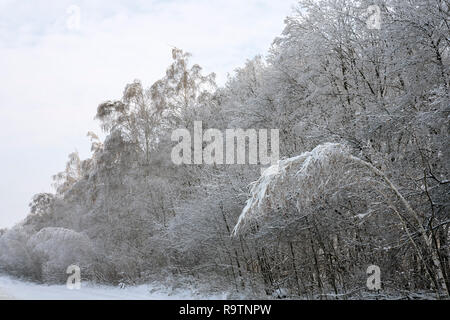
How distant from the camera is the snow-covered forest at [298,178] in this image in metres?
7.72

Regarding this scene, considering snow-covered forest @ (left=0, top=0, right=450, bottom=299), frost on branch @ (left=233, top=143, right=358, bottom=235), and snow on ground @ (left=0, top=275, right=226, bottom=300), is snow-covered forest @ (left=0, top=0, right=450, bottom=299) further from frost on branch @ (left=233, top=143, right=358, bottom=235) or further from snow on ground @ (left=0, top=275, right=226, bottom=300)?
snow on ground @ (left=0, top=275, right=226, bottom=300)

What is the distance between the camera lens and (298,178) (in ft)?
19.5

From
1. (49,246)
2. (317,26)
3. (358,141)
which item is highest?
(317,26)

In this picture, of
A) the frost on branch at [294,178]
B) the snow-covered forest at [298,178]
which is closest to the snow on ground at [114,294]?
the snow-covered forest at [298,178]

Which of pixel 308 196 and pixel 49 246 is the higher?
pixel 308 196

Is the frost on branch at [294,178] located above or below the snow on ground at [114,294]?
above

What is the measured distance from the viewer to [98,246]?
65.0 feet

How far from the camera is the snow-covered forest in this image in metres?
7.72

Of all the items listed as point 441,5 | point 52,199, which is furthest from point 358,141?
point 52,199

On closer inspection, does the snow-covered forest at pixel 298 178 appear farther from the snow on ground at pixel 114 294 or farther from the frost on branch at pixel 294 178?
the snow on ground at pixel 114 294

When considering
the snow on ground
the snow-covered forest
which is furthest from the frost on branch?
the snow on ground

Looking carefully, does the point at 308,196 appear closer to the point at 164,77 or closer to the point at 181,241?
the point at 181,241

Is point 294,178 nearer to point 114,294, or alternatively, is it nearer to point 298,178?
point 298,178

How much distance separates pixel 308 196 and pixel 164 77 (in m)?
16.4
